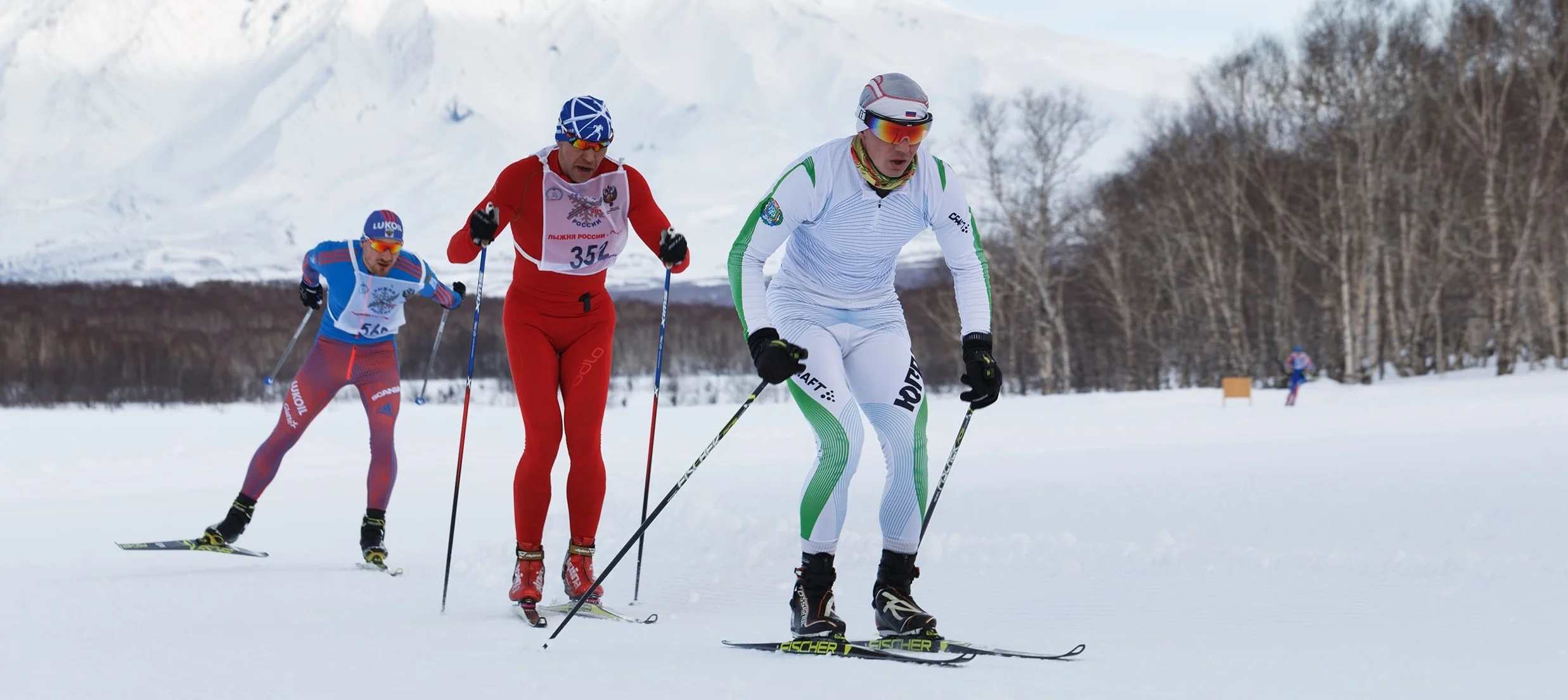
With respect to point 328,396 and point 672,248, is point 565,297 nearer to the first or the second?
point 672,248

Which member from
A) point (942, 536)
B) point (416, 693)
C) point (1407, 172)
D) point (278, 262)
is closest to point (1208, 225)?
point (1407, 172)

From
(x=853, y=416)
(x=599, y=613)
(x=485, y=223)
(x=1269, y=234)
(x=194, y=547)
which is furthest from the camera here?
(x=1269, y=234)

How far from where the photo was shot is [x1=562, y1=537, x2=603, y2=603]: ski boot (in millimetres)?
5551

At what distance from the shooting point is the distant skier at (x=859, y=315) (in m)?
4.54

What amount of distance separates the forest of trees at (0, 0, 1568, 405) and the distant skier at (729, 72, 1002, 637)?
27.5 metres

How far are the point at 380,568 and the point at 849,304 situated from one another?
3405 mm

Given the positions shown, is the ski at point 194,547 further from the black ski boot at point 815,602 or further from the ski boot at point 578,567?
the black ski boot at point 815,602

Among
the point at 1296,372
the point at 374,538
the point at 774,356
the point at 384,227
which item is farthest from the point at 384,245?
the point at 1296,372

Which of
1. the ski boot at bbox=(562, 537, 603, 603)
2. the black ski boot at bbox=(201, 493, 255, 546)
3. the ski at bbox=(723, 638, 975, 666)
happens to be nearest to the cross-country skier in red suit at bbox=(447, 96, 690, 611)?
the ski boot at bbox=(562, 537, 603, 603)

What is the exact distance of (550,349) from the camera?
5.62m

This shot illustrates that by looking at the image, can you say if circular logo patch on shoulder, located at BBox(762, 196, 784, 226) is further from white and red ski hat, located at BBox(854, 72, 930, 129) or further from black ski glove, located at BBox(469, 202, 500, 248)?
black ski glove, located at BBox(469, 202, 500, 248)

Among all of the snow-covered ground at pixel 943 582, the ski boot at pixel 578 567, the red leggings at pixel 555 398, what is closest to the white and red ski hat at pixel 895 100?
the red leggings at pixel 555 398

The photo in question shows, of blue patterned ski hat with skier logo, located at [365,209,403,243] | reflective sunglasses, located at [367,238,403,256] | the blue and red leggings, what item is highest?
blue patterned ski hat with skier logo, located at [365,209,403,243]

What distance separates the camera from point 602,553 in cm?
805
